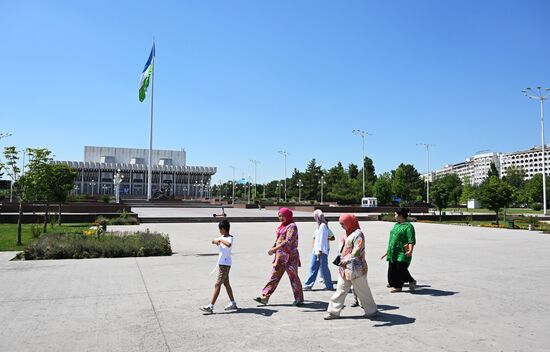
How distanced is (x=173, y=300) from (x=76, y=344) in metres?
2.34

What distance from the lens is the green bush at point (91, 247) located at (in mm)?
12641

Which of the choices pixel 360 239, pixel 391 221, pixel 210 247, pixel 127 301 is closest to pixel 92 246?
pixel 210 247

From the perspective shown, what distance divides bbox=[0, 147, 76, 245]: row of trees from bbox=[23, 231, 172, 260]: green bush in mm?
2594

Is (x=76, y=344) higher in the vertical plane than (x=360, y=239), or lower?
lower

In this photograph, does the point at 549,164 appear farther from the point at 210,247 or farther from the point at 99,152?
the point at 210,247

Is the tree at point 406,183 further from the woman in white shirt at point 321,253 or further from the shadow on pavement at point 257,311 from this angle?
the shadow on pavement at point 257,311

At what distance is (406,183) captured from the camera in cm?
9375

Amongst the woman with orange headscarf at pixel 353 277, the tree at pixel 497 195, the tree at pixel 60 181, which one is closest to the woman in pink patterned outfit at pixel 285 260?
the woman with orange headscarf at pixel 353 277

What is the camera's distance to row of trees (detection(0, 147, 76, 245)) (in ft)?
52.3

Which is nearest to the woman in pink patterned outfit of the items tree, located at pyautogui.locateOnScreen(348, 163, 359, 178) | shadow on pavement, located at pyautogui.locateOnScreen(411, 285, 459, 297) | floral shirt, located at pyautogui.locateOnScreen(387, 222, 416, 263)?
floral shirt, located at pyautogui.locateOnScreen(387, 222, 416, 263)

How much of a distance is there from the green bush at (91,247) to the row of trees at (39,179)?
8.51 ft

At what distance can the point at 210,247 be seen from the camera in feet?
51.3

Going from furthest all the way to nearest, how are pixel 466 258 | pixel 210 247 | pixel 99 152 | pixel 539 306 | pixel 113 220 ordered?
pixel 99 152
pixel 113 220
pixel 210 247
pixel 466 258
pixel 539 306

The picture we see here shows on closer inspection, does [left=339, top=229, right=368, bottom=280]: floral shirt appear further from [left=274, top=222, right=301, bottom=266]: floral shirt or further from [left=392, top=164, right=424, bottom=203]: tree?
[left=392, top=164, right=424, bottom=203]: tree
